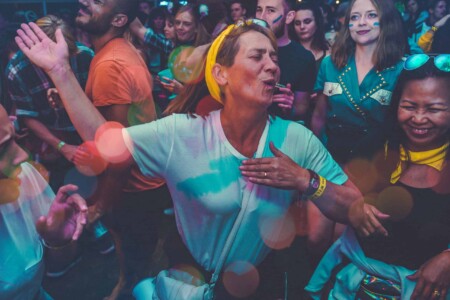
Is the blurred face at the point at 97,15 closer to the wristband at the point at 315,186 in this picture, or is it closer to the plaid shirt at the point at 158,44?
the wristband at the point at 315,186

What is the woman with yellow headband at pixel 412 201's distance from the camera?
1842 millimetres

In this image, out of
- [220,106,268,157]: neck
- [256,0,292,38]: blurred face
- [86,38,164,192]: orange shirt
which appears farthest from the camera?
[256,0,292,38]: blurred face

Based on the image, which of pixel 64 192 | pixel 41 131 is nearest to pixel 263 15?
pixel 41 131

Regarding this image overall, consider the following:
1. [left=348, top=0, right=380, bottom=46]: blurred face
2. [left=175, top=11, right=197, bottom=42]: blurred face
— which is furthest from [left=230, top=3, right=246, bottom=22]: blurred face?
[left=348, top=0, right=380, bottom=46]: blurred face

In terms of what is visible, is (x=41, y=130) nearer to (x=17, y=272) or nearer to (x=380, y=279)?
(x=17, y=272)

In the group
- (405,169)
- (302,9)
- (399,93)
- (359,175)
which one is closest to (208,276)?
(359,175)

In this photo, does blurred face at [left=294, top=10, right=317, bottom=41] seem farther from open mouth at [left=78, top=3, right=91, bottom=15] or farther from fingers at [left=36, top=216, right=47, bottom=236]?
fingers at [left=36, top=216, right=47, bottom=236]

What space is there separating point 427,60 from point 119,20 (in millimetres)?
2124

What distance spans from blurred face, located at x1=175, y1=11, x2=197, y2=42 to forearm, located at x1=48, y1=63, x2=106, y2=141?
319 centimetres

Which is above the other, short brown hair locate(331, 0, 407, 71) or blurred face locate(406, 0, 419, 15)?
blurred face locate(406, 0, 419, 15)

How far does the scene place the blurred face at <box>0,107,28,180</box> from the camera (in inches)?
71.4

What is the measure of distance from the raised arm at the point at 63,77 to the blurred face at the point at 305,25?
3.54 meters

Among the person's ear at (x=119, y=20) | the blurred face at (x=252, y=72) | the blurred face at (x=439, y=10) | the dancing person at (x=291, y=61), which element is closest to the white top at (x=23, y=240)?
the blurred face at (x=252, y=72)

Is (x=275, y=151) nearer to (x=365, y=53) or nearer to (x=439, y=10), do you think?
(x=365, y=53)
